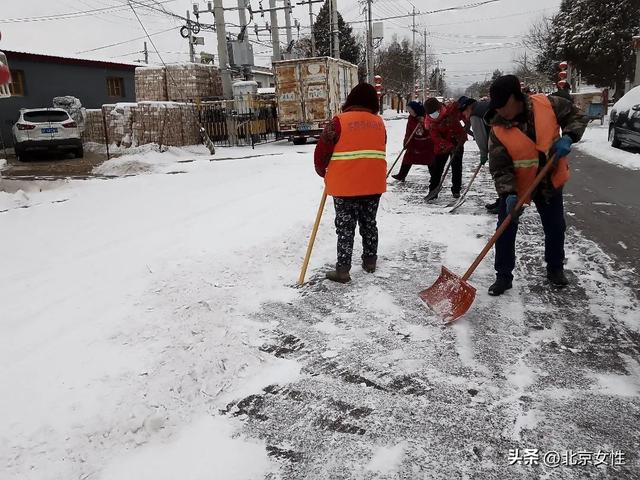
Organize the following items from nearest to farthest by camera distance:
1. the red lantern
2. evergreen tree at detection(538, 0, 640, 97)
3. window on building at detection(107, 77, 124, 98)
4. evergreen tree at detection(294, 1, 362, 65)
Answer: the red lantern
window on building at detection(107, 77, 124, 98)
evergreen tree at detection(538, 0, 640, 97)
evergreen tree at detection(294, 1, 362, 65)

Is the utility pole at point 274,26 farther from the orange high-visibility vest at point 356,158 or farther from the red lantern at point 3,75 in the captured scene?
the orange high-visibility vest at point 356,158

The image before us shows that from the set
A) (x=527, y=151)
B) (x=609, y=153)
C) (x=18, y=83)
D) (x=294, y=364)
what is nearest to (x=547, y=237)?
(x=527, y=151)

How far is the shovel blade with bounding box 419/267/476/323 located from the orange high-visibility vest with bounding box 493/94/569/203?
0.78 metres

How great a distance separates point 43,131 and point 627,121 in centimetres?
1564

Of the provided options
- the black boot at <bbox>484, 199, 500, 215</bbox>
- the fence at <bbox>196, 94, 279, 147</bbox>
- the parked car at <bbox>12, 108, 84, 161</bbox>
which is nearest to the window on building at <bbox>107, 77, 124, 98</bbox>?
the fence at <bbox>196, 94, 279, 147</bbox>

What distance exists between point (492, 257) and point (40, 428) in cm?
380

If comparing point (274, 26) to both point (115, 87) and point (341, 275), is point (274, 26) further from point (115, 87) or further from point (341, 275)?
point (341, 275)

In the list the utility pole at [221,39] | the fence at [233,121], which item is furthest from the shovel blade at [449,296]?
the utility pole at [221,39]

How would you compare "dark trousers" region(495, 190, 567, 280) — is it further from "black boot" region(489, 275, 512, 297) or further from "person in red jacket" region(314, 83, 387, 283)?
"person in red jacket" region(314, 83, 387, 283)

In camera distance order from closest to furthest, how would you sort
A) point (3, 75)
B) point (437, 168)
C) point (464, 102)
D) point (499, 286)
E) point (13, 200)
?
point (499, 286) < point (3, 75) < point (464, 102) < point (437, 168) < point (13, 200)

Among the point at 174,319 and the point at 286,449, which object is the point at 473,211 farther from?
the point at 286,449

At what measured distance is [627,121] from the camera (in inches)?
444

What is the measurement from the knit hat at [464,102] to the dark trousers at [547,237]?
3.49 meters

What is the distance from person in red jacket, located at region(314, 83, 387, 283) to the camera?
13.1 feet
